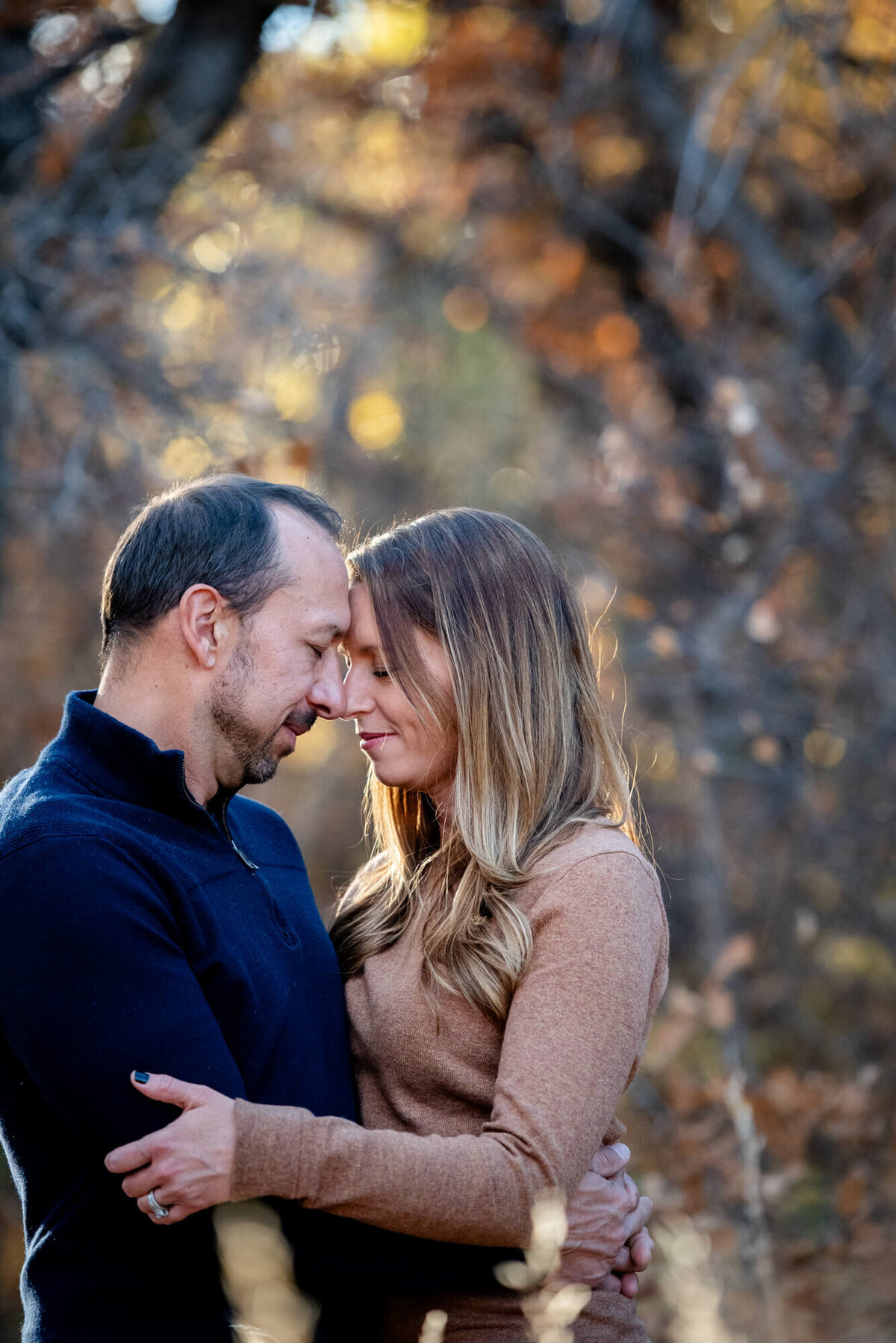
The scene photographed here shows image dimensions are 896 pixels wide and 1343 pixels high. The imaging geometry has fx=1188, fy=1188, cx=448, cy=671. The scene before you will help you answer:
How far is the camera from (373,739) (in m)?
2.37

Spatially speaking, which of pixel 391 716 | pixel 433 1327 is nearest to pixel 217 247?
pixel 391 716

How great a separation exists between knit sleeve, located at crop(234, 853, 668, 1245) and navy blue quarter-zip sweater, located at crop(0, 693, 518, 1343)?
0.50 feet

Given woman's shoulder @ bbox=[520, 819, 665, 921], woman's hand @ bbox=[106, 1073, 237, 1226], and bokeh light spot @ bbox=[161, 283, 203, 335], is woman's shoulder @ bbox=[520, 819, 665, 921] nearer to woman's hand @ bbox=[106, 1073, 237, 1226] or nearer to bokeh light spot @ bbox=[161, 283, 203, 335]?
woman's hand @ bbox=[106, 1073, 237, 1226]

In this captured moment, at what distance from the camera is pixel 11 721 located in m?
5.93

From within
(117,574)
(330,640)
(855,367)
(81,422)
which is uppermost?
(117,574)

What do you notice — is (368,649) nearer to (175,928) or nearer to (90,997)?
(175,928)

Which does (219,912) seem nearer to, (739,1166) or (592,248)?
(739,1166)

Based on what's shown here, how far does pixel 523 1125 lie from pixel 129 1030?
601mm

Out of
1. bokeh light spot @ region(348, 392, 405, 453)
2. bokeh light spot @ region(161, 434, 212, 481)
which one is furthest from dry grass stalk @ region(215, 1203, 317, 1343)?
bokeh light spot @ region(348, 392, 405, 453)

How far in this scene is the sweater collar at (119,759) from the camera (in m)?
2.02

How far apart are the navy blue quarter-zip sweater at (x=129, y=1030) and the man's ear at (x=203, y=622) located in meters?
0.23

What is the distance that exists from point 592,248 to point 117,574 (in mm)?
5535

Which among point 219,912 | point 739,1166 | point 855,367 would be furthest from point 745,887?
point 219,912

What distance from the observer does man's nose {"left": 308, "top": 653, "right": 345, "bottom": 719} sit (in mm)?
2316
